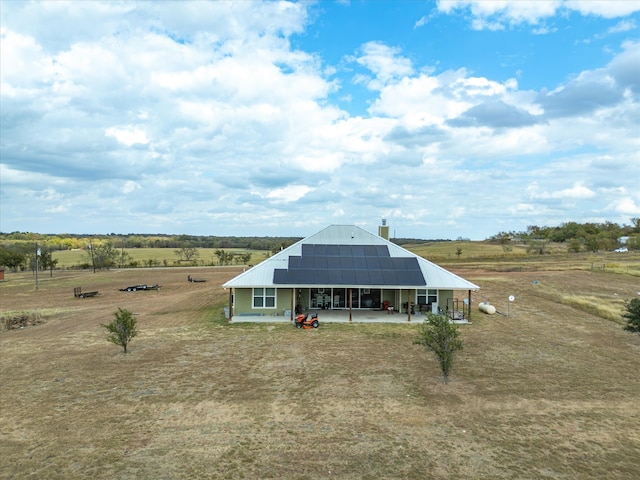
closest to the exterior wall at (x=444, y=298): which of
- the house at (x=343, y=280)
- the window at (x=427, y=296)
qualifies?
the house at (x=343, y=280)

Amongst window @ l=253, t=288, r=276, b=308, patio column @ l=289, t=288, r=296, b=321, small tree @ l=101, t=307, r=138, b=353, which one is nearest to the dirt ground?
small tree @ l=101, t=307, r=138, b=353

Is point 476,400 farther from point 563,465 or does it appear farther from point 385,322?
point 385,322

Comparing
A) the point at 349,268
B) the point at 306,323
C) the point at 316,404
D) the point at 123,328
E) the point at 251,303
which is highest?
the point at 349,268

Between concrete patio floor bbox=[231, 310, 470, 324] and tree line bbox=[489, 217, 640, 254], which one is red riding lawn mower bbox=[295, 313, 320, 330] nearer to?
concrete patio floor bbox=[231, 310, 470, 324]

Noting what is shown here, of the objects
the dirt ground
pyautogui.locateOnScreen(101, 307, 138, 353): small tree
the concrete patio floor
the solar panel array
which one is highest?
the solar panel array

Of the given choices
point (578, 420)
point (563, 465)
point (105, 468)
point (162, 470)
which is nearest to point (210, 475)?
point (162, 470)

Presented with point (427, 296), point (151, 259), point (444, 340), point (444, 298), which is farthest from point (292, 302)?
point (151, 259)

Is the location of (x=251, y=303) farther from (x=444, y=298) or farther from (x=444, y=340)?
(x=444, y=340)
